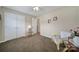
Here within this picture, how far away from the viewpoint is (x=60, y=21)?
5.54 feet

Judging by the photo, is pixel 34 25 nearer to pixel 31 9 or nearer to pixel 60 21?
pixel 31 9

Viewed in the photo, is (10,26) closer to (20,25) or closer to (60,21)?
(20,25)

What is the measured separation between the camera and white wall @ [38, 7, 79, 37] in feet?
5.40

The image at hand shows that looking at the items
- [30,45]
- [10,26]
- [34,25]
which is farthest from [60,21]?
[10,26]

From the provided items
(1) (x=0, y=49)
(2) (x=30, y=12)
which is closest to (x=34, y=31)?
(2) (x=30, y=12)

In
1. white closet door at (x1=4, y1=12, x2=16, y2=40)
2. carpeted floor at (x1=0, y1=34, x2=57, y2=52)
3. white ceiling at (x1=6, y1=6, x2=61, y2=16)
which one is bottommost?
carpeted floor at (x1=0, y1=34, x2=57, y2=52)

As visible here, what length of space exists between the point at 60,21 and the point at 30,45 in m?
0.64

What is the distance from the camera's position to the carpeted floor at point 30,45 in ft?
5.41

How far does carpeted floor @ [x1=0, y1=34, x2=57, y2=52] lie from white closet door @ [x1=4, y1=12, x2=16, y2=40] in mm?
90

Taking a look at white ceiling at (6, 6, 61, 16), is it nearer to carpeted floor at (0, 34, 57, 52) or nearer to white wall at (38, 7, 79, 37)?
white wall at (38, 7, 79, 37)

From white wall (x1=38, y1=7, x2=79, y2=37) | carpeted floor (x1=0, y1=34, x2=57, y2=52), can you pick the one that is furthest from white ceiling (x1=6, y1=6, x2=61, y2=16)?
carpeted floor (x1=0, y1=34, x2=57, y2=52)

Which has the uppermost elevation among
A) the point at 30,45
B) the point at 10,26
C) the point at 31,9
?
the point at 31,9

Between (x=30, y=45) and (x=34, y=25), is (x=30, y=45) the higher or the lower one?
the lower one
